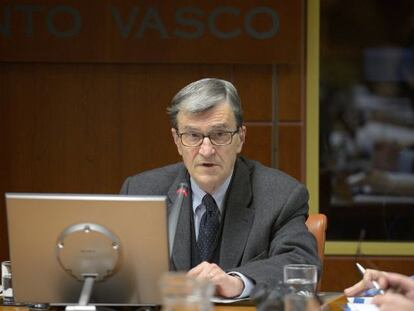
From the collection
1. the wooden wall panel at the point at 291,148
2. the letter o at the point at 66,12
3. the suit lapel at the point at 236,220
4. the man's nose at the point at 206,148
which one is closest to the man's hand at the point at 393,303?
the suit lapel at the point at 236,220

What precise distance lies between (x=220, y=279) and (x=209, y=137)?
649 mm

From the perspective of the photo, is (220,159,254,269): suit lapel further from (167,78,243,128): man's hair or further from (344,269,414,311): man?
(344,269,414,311): man

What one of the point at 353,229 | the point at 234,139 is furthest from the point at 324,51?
the point at 234,139

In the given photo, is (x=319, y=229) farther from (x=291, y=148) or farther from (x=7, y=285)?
(x=291, y=148)

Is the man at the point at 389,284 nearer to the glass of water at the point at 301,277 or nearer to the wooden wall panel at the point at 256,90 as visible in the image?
the glass of water at the point at 301,277

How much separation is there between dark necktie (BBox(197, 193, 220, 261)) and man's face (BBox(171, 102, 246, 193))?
8cm

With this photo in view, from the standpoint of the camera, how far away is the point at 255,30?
17.5ft

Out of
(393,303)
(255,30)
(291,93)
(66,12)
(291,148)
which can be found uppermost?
(66,12)

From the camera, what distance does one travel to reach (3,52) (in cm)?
534

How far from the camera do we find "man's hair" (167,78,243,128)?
10.1 feet

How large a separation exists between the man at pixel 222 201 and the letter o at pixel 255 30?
7.30 feet

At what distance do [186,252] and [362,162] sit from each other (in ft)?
9.27

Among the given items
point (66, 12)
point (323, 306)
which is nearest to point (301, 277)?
point (323, 306)

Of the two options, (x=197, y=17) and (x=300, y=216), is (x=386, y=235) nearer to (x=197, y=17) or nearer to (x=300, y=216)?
(x=197, y=17)
